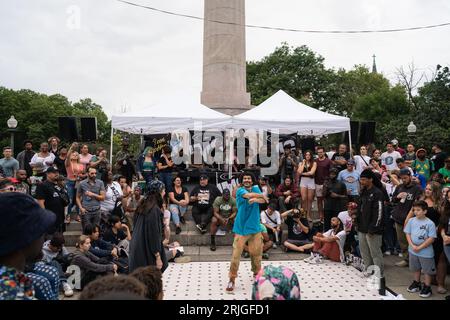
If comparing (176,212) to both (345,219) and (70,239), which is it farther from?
(345,219)

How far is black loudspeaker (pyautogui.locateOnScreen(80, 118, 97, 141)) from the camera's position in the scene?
11425mm

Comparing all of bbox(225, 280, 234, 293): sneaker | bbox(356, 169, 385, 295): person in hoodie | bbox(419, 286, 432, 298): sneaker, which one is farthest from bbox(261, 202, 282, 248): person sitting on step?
bbox(419, 286, 432, 298): sneaker

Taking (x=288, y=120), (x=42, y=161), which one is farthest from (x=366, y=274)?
(x=42, y=161)

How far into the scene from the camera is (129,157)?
1047 centimetres

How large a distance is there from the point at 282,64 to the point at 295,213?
100ft

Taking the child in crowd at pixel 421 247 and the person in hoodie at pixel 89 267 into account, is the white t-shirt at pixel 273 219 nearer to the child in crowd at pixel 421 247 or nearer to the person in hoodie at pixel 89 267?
the child in crowd at pixel 421 247

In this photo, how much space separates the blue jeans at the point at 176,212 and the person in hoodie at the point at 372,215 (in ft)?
14.4

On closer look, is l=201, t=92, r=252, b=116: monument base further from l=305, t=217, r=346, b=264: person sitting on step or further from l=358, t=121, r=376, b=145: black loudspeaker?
l=305, t=217, r=346, b=264: person sitting on step

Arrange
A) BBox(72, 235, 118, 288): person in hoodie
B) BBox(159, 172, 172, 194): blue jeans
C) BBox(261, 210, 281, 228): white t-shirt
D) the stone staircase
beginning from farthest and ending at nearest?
BBox(159, 172, 172, 194): blue jeans
the stone staircase
BBox(261, 210, 281, 228): white t-shirt
BBox(72, 235, 118, 288): person in hoodie

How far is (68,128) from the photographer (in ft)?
37.4

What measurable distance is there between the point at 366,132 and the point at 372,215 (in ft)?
25.0

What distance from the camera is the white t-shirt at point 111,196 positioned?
792 cm

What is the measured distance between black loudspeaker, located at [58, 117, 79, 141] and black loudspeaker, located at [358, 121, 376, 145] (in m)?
10.2
